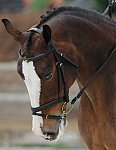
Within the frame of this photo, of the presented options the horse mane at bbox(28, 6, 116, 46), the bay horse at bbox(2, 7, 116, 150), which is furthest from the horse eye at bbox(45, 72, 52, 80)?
the horse mane at bbox(28, 6, 116, 46)

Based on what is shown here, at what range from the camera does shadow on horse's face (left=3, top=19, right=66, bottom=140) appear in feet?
14.3

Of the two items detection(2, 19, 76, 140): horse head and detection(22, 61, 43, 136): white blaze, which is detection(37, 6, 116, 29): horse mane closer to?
detection(2, 19, 76, 140): horse head

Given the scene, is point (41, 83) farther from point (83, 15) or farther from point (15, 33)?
point (83, 15)

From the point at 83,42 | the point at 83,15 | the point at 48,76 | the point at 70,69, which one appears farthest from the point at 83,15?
the point at 48,76

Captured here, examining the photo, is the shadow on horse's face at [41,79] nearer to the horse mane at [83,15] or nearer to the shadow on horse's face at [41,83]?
the shadow on horse's face at [41,83]

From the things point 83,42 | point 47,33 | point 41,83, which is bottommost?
point 41,83

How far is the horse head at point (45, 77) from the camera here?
4371 mm

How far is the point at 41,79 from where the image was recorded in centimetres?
437

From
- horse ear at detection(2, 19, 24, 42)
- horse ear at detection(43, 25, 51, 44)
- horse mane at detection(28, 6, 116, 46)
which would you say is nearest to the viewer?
horse ear at detection(43, 25, 51, 44)

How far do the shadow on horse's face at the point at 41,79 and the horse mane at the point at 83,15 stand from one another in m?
0.20

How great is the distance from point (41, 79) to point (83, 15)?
0.62m

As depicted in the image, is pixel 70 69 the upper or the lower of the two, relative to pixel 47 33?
lower

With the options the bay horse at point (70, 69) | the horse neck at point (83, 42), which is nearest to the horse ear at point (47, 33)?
the bay horse at point (70, 69)

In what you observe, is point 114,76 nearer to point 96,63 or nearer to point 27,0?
point 96,63
